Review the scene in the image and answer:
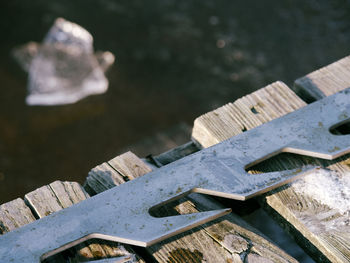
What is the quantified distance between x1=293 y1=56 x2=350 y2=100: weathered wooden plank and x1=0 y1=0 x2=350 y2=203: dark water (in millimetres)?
2457

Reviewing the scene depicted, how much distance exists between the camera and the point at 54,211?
5.41 feet

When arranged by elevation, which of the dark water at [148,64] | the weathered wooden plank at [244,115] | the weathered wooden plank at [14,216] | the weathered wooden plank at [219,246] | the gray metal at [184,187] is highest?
the dark water at [148,64]

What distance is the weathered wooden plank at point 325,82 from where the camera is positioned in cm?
204

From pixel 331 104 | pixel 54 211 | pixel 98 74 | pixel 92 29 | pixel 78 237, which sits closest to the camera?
pixel 78 237

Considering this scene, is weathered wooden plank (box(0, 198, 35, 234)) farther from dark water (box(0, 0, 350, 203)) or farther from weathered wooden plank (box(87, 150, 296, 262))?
dark water (box(0, 0, 350, 203))

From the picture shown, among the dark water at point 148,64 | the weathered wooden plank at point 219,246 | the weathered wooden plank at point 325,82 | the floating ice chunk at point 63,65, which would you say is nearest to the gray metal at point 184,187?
the weathered wooden plank at point 219,246

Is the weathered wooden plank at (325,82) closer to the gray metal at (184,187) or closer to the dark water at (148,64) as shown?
the gray metal at (184,187)

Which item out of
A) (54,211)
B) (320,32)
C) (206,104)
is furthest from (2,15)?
(54,211)

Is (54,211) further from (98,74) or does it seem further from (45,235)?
(98,74)

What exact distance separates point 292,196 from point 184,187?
0.36 meters

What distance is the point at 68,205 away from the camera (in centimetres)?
168

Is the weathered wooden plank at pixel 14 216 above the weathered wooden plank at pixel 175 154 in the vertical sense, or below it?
below

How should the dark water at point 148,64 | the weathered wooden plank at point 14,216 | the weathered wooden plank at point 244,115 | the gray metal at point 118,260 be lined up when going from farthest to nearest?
the dark water at point 148,64
the weathered wooden plank at point 244,115
the weathered wooden plank at point 14,216
the gray metal at point 118,260

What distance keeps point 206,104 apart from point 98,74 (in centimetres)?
116
